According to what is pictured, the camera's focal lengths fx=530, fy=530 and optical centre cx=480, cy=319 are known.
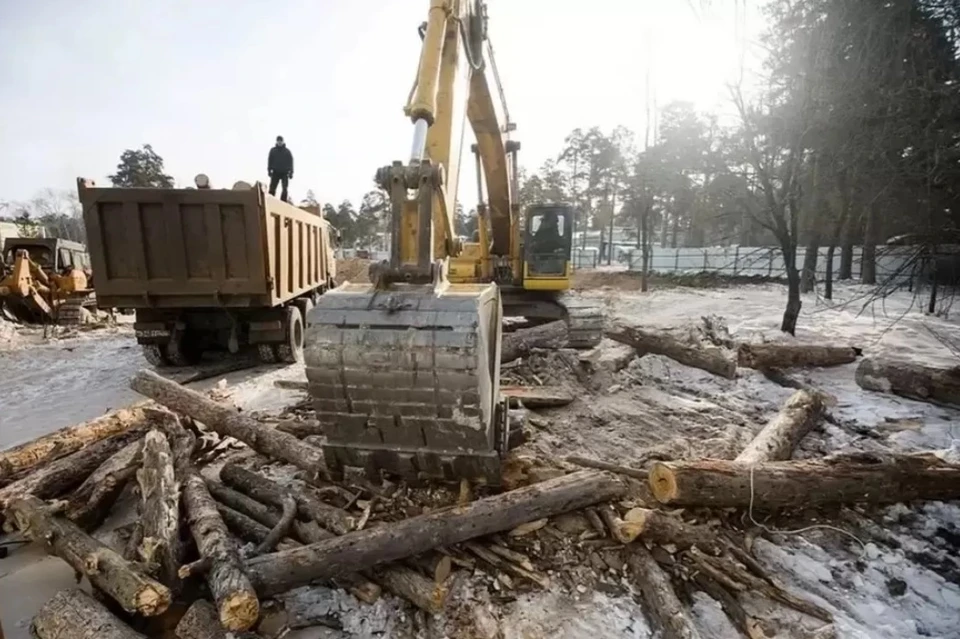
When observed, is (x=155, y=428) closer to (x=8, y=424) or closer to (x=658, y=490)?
(x=8, y=424)

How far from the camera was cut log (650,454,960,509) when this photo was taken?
3.64m

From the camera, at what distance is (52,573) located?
335 centimetres

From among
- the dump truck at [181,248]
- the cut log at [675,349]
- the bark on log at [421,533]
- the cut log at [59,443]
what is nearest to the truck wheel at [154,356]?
the dump truck at [181,248]

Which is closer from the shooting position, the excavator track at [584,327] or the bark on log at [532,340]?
the bark on log at [532,340]

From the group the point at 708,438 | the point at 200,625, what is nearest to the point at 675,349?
the point at 708,438

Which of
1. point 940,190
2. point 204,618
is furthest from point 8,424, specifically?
point 940,190

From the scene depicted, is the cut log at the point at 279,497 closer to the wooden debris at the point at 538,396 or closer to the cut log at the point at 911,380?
the wooden debris at the point at 538,396

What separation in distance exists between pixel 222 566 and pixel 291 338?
6.22 meters

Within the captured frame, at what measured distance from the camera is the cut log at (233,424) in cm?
435

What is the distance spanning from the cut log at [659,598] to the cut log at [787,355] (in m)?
5.61

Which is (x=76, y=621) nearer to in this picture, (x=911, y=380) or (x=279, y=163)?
(x=911, y=380)

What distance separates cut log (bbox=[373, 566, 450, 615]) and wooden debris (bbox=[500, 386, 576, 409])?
289 centimetres

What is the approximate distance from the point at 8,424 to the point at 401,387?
5.86 meters

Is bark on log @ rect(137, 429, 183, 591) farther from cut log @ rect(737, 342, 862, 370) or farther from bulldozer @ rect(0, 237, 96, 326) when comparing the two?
bulldozer @ rect(0, 237, 96, 326)
